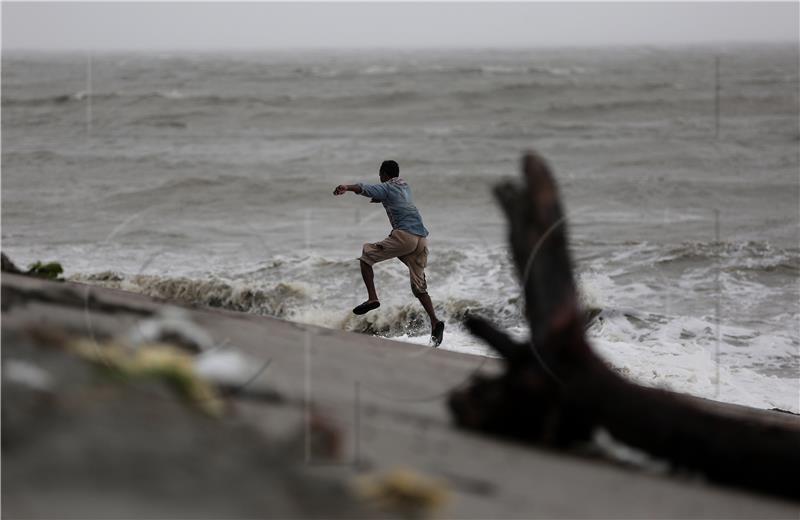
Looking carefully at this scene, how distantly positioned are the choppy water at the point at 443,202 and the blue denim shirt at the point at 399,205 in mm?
2110

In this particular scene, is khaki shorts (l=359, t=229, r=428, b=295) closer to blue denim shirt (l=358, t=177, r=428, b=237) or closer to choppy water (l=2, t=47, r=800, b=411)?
blue denim shirt (l=358, t=177, r=428, b=237)

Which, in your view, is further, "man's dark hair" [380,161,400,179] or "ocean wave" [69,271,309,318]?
"ocean wave" [69,271,309,318]

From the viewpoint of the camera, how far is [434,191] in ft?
68.0

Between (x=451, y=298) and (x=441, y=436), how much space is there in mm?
7485

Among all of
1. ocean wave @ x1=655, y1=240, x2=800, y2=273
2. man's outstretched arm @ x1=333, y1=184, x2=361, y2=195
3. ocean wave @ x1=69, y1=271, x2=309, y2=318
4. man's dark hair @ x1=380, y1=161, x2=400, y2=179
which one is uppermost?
man's dark hair @ x1=380, y1=161, x2=400, y2=179

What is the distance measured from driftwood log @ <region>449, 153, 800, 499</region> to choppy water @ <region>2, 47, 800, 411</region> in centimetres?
469

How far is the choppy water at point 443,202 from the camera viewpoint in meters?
10.7

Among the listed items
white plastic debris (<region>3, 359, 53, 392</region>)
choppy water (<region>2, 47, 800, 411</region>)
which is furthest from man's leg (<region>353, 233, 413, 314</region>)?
white plastic debris (<region>3, 359, 53, 392</region>)

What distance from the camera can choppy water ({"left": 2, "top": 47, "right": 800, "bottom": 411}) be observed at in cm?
1067

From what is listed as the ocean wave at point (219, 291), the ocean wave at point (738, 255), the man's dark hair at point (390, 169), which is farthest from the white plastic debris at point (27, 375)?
the ocean wave at point (738, 255)

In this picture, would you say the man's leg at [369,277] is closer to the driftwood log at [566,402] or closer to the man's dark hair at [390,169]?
the man's dark hair at [390,169]

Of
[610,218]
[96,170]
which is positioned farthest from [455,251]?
[96,170]

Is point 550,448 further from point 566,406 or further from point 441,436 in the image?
point 441,436

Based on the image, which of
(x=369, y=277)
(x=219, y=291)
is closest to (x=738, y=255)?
(x=219, y=291)
